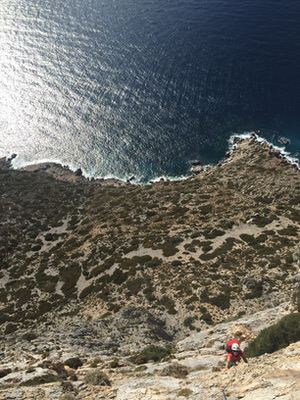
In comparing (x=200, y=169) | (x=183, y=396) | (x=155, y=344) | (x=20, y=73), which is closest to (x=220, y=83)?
(x=200, y=169)

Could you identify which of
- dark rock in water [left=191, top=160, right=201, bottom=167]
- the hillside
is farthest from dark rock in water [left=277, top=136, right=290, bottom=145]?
dark rock in water [left=191, top=160, right=201, bottom=167]

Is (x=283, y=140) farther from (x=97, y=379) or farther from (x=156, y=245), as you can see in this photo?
(x=97, y=379)

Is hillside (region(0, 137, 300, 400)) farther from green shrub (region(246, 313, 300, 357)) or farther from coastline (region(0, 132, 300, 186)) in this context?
green shrub (region(246, 313, 300, 357))

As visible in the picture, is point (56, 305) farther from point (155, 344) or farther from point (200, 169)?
Answer: point (200, 169)

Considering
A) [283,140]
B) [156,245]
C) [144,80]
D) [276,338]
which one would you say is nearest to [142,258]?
[156,245]

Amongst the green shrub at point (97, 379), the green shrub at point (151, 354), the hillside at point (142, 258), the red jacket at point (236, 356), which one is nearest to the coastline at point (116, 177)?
the hillside at point (142, 258)

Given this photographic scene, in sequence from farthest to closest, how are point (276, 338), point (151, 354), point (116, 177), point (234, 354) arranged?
1. point (116, 177)
2. point (151, 354)
3. point (276, 338)
4. point (234, 354)

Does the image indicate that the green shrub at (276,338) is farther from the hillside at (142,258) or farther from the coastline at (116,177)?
the coastline at (116,177)
